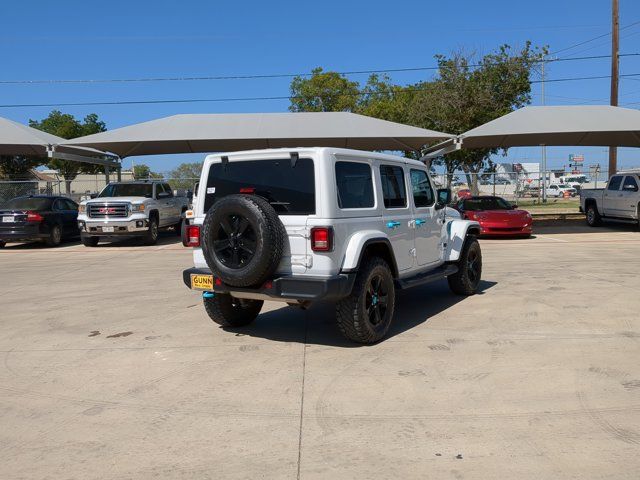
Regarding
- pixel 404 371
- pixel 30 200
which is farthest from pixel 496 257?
pixel 30 200

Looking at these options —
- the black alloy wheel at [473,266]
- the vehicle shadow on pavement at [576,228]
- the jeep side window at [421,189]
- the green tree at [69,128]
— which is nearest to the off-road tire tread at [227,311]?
the jeep side window at [421,189]

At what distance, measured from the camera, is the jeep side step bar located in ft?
21.6

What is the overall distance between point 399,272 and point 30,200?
14.2m

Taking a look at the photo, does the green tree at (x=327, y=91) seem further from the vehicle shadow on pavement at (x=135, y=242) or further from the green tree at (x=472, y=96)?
the vehicle shadow on pavement at (x=135, y=242)

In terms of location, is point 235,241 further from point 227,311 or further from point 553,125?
point 553,125

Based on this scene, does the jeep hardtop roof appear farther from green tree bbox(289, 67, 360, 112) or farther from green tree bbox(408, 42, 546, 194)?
green tree bbox(289, 67, 360, 112)

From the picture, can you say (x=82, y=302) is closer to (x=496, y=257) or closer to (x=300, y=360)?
(x=300, y=360)

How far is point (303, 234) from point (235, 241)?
0.65 m

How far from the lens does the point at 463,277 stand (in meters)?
8.45

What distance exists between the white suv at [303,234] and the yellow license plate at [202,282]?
0.01 m

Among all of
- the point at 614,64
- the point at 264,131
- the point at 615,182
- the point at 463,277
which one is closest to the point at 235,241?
the point at 463,277

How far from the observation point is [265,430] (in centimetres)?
405

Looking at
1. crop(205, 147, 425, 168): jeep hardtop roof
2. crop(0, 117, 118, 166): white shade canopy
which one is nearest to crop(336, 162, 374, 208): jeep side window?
crop(205, 147, 425, 168): jeep hardtop roof

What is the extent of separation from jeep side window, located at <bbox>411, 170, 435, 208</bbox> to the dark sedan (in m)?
13.0
